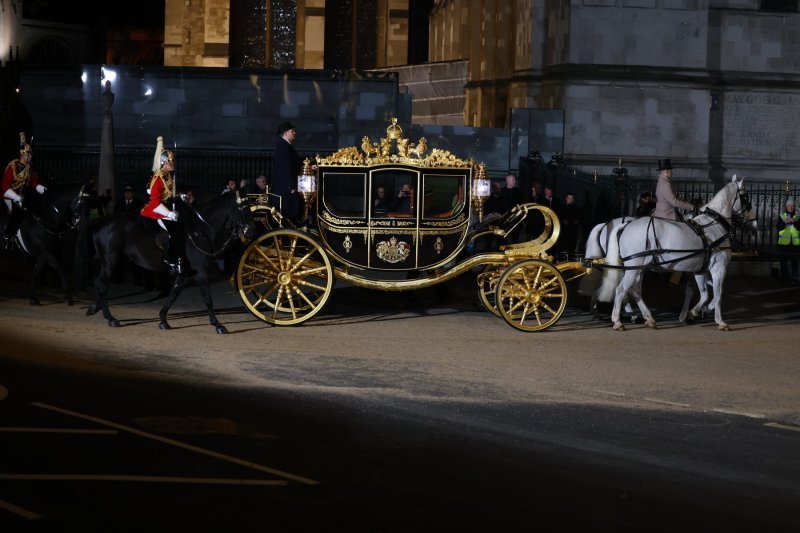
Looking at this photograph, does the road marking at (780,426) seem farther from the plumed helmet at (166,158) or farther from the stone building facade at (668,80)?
the stone building facade at (668,80)

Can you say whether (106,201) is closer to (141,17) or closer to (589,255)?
(589,255)

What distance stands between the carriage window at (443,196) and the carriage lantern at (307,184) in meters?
1.42

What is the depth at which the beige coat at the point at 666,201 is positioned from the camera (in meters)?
17.9

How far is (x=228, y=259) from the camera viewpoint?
58.6 ft

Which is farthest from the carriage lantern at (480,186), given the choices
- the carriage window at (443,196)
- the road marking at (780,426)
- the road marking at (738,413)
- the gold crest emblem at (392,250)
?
the road marking at (780,426)

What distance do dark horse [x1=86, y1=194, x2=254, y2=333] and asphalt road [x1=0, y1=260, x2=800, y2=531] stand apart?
48 centimetres

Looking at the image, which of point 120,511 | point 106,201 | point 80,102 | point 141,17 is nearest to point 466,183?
point 106,201

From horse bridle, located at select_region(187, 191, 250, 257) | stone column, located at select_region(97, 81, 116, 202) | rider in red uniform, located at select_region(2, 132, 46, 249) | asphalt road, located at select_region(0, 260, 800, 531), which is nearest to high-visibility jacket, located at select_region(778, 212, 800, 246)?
asphalt road, located at select_region(0, 260, 800, 531)

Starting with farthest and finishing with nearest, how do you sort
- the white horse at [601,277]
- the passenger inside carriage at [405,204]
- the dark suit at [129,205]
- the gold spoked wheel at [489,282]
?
1. the dark suit at [129,205]
2. the white horse at [601,277]
3. the gold spoked wheel at [489,282]
4. the passenger inside carriage at [405,204]

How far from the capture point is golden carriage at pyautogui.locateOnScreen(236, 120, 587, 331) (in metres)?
16.7

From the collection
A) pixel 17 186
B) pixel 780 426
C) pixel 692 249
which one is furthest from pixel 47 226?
pixel 780 426

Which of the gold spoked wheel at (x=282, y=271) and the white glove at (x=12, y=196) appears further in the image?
the white glove at (x=12, y=196)

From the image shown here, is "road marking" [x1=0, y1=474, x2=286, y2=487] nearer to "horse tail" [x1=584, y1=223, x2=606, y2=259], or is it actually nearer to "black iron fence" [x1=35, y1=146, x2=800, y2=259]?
"horse tail" [x1=584, y1=223, x2=606, y2=259]

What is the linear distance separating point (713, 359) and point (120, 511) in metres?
8.54
